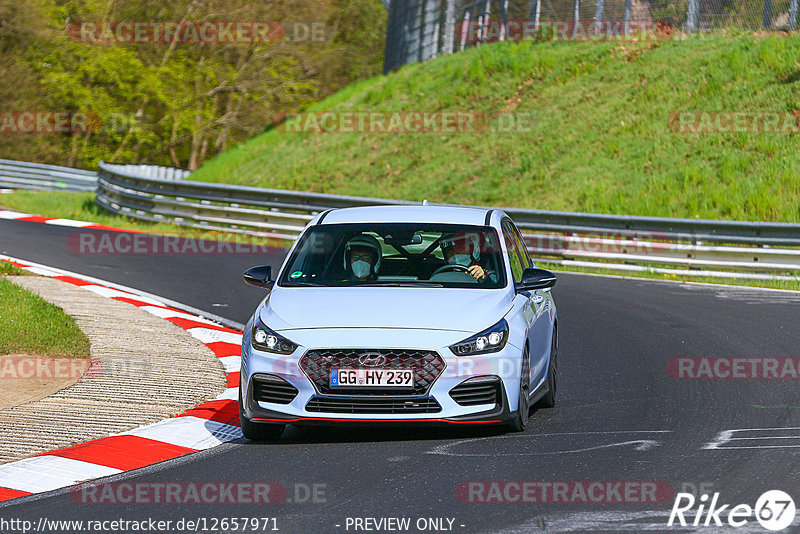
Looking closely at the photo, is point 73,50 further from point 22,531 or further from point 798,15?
point 22,531

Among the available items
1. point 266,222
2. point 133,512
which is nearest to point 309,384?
point 133,512

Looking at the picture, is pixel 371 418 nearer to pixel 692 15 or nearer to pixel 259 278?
pixel 259 278

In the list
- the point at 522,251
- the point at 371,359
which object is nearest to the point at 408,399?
the point at 371,359

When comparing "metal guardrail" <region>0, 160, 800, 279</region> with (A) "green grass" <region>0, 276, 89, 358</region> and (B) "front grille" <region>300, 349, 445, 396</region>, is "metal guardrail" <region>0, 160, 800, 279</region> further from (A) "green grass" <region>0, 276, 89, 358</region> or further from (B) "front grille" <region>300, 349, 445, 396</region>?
(B) "front grille" <region>300, 349, 445, 396</region>

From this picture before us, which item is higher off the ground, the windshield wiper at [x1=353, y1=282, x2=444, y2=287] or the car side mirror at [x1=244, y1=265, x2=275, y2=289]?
the windshield wiper at [x1=353, y1=282, x2=444, y2=287]

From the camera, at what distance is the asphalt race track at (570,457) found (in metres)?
5.79

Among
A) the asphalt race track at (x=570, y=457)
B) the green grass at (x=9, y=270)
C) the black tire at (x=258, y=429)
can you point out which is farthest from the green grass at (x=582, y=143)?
the black tire at (x=258, y=429)

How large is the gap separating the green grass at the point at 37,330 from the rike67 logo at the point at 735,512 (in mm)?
6398

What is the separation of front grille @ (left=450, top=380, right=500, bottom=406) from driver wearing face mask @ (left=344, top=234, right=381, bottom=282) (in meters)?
1.40

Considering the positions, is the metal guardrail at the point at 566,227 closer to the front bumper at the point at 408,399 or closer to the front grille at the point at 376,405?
the front bumper at the point at 408,399

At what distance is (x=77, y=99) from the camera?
49375 millimetres

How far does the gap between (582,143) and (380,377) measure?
21896mm

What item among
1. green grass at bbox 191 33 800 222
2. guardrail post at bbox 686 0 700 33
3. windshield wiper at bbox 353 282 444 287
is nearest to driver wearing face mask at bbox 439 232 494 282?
windshield wiper at bbox 353 282 444 287

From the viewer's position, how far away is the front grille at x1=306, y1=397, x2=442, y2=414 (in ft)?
24.1
